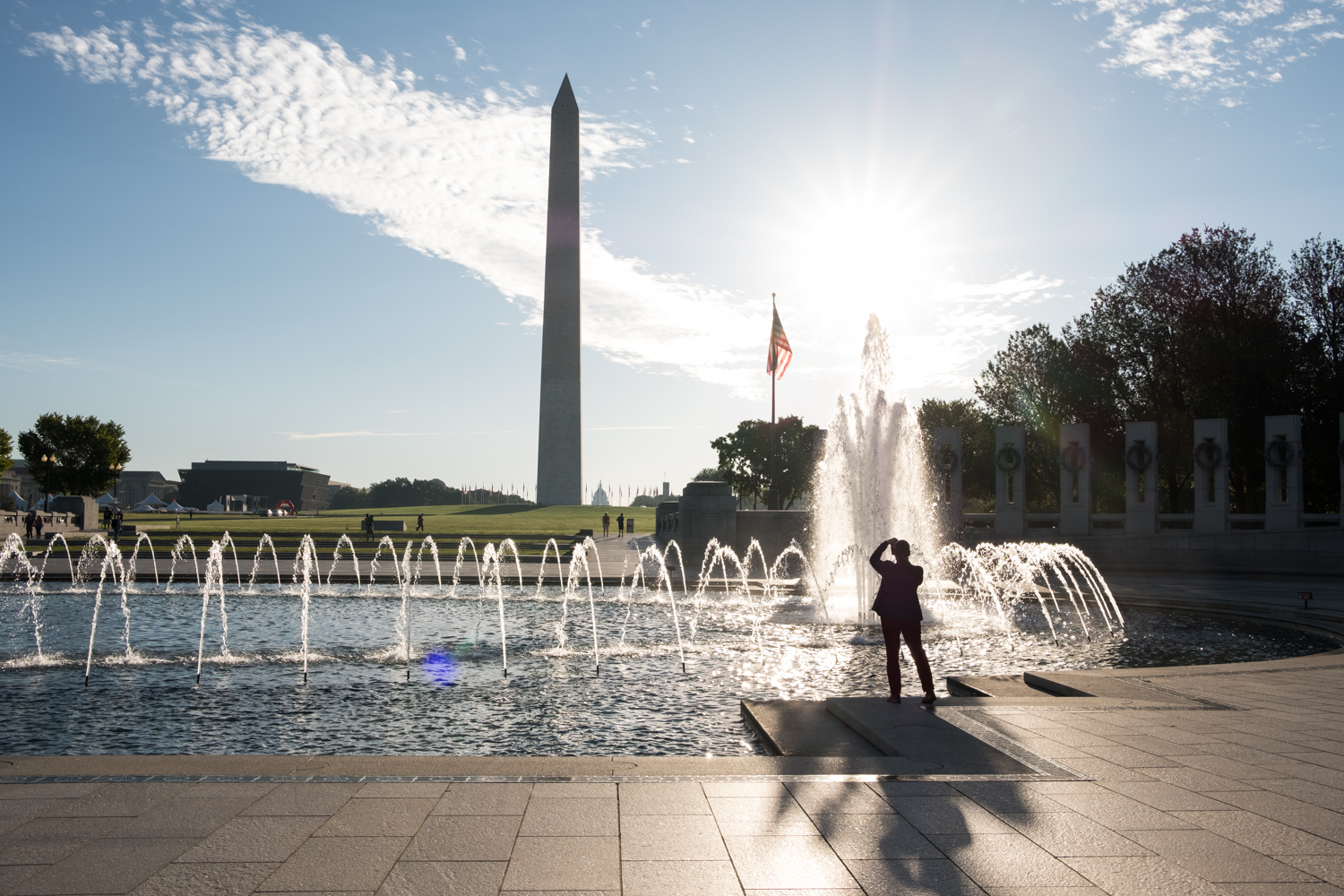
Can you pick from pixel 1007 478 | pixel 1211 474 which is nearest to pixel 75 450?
pixel 1007 478

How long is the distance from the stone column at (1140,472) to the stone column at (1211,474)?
122 cm

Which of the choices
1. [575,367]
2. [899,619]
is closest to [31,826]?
[899,619]

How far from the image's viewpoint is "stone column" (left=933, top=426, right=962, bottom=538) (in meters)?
32.2

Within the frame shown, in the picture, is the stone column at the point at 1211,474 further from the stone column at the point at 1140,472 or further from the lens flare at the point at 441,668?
the lens flare at the point at 441,668

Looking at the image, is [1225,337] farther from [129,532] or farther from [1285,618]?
[129,532]

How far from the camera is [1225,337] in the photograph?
125 ft

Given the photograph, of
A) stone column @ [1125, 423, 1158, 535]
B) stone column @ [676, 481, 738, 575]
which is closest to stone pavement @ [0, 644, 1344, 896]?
stone column @ [676, 481, 738, 575]

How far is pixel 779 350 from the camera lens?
1513 inches

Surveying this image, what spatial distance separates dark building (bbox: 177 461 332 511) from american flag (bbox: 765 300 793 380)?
3717 inches

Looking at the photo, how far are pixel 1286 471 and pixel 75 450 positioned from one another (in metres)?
77.2

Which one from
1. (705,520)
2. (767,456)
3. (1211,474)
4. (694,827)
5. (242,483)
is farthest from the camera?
(242,483)

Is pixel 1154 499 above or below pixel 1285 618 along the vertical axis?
above

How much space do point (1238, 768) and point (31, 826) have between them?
7.07m

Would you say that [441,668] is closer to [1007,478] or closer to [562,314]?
[1007,478]
